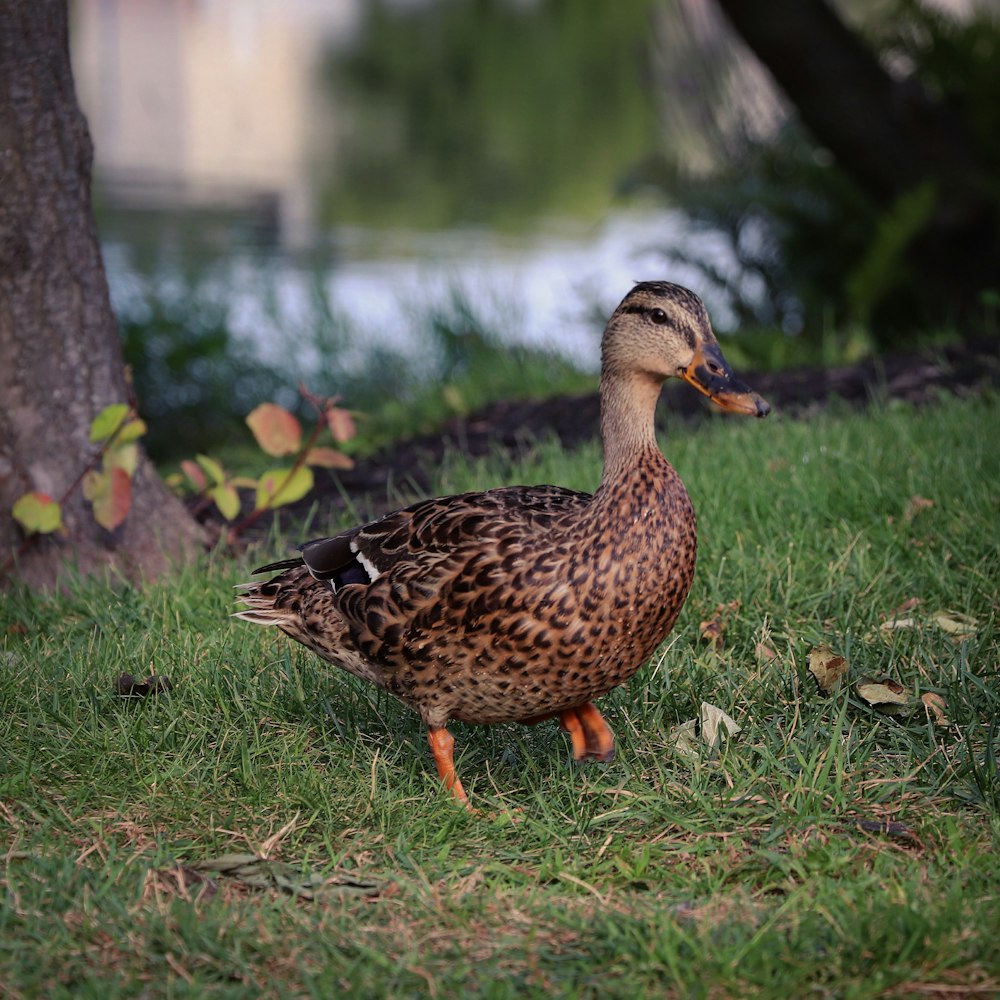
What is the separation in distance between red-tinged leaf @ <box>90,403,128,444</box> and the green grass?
0.50 metres

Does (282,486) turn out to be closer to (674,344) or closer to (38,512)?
(38,512)

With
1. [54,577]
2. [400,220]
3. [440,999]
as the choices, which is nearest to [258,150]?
[400,220]

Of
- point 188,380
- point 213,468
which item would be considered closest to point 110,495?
point 213,468

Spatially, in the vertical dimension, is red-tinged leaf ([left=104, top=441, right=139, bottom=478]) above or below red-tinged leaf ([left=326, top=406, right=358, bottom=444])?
below

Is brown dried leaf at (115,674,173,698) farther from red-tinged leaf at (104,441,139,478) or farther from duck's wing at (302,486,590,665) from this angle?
red-tinged leaf at (104,441,139,478)

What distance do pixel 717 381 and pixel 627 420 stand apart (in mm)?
254

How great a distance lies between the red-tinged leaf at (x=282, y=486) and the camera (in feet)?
15.8

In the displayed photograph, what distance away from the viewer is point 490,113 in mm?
20609

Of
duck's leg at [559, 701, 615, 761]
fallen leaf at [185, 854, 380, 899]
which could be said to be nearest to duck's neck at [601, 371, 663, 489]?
duck's leg at [559, 701, 615, 761]

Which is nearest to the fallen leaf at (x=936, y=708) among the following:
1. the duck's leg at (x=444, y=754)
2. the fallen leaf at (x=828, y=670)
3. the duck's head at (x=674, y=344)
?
the fallen leaf at (x=828, y=670)

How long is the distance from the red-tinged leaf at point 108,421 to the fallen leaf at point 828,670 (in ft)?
7.53

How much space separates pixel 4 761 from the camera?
3.30m

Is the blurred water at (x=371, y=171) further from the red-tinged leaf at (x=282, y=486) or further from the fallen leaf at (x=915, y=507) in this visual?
the fallen leaf at (x=915, y=507)

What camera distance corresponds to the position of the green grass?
2572mm
